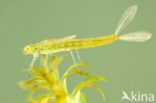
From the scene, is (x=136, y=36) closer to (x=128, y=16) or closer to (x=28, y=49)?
(x=128, y=16)

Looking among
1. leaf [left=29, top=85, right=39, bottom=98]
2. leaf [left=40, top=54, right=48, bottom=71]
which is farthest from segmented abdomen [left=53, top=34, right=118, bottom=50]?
leaf [left=29, top=85, right=39, bottom=98]

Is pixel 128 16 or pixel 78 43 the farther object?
pixel 128 16

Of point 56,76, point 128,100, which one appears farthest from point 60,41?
point 128,100

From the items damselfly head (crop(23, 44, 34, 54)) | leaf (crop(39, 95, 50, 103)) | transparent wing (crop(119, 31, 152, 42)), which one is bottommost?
leaf (crop(39, 95, 50, 103))

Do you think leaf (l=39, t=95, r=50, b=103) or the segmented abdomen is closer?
leaf (l=39, t=95, r=50, b=103)

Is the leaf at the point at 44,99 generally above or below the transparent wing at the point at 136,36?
below

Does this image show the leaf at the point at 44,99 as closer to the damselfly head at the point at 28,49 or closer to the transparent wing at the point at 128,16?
the damselfly head at the point at 28,49

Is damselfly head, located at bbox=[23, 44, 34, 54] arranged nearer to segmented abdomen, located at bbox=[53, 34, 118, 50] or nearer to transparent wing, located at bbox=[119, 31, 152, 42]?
segmented abdomen, located at bbox=[53, 34, 118, 50]

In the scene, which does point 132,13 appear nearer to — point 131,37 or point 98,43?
point 131,37

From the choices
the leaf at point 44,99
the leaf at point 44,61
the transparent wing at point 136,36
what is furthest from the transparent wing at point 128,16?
the leaf at point 44,99

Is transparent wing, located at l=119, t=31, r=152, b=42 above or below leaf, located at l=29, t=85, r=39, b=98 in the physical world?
above

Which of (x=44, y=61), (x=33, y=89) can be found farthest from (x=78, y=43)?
(x=33, y=89)
